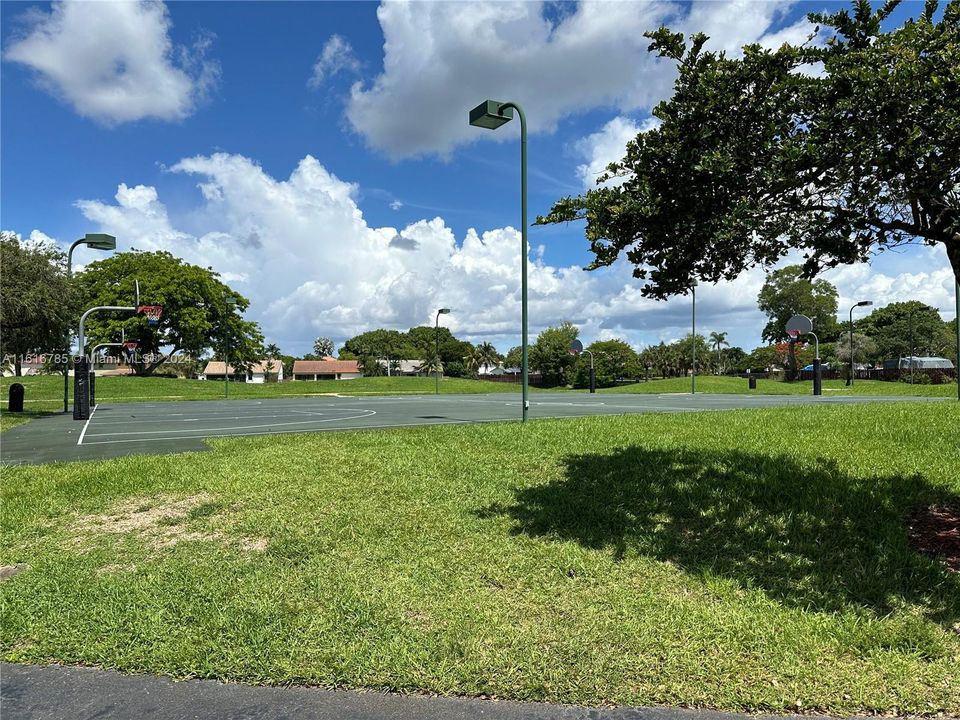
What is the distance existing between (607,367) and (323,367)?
65485 millimetres

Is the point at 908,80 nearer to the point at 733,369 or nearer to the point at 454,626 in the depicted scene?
the point at 454,626

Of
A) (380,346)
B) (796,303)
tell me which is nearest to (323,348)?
(380,346)

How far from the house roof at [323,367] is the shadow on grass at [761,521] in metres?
113

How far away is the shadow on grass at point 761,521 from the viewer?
15.4 ft

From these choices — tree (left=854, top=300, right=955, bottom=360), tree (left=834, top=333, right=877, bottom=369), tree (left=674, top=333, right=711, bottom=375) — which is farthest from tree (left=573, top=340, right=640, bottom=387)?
tree (left=854, top=300, right=955, bottom=360)

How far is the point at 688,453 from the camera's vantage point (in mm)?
8430

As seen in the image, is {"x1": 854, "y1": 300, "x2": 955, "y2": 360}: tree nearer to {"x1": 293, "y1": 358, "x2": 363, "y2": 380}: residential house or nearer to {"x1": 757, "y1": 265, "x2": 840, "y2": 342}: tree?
{"x1": 757, "y1": 265, "x2": 840, "y2": 342}: tree

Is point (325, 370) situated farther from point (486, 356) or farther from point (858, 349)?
point (858, 349)

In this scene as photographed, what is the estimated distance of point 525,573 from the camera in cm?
500

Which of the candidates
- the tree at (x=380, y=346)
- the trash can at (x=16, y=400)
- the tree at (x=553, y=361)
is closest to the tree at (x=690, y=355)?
the tree at (x=553, y=361)

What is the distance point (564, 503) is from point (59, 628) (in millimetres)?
4565

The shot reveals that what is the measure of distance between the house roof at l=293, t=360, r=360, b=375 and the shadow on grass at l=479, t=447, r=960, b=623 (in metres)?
113

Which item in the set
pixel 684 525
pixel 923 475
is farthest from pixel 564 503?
pixel 923 475

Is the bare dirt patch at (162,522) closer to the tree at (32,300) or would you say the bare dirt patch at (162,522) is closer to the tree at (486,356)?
the tree at (32,300)
